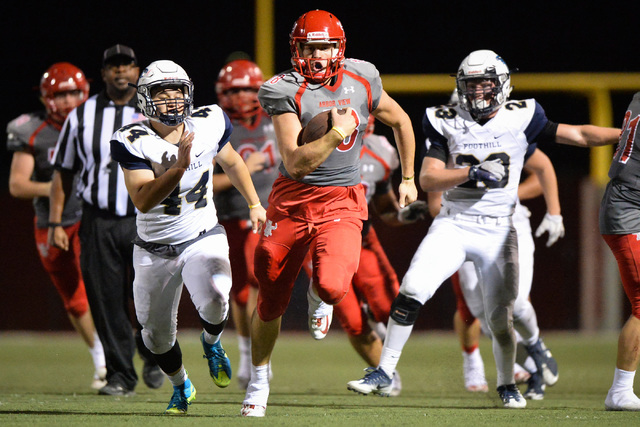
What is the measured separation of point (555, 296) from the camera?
9.17m

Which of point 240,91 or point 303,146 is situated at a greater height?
point 303,146

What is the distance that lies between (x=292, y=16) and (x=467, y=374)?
6.74 m

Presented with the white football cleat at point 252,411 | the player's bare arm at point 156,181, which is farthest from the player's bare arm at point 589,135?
the white football cleat at point 252,411

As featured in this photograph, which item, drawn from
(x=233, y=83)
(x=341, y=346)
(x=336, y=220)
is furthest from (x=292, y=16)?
(x=336, y=220)

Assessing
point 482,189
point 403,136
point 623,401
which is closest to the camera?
point 623,401

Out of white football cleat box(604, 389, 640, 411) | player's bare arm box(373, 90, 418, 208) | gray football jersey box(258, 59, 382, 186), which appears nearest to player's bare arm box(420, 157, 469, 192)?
player's bare arm box(373, 90, 418, 208)

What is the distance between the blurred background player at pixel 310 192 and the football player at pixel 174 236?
183 mm

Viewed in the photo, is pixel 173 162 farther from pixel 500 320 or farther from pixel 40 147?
pixel 40 147

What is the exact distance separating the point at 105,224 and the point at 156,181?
1.49m

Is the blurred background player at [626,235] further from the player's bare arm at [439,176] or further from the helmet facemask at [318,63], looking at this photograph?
the helmet facemask at [318,63]

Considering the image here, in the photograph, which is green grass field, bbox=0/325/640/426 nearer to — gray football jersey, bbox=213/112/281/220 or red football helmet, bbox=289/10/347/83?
gray football jersey, bbox=213/112/281/220

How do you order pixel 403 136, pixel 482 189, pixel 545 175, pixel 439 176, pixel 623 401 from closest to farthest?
pixel 623 401 → pixel 403 136 → pixel 439 176 → pixel 482 189 → pixel 545 175

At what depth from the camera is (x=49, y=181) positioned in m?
6.16

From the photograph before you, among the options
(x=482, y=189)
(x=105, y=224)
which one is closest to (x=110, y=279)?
(x=105, y=224)
